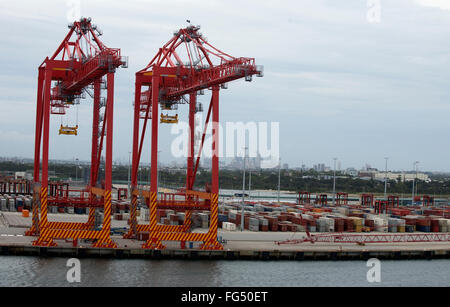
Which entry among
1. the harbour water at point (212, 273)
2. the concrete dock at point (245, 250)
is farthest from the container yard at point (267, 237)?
the harbour water at point (212, 273)

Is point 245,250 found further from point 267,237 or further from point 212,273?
point 267,237

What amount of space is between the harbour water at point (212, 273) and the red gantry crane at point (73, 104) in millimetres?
1819

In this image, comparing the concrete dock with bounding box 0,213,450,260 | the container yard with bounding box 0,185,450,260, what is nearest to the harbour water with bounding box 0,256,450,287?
the concrete dock with bounding box 0,213,450,260

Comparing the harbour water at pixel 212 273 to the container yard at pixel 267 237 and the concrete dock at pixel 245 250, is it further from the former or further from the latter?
the container yard at pixel 267 237

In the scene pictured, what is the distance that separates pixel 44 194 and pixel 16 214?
64.9 feet

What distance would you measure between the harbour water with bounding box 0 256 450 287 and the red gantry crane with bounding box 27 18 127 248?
71.6 inches

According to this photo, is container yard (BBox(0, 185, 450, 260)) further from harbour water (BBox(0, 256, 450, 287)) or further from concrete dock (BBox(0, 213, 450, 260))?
harbour water (BBox(0, 256, 450, 287))

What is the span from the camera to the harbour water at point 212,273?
26438 mm

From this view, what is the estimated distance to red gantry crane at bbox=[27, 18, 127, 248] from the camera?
102ft
